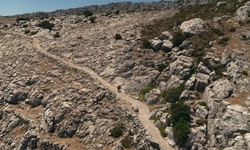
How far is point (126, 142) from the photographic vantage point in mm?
52000

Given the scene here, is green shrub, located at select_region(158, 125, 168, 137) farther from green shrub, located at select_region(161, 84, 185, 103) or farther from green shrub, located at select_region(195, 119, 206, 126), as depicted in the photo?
green shrub, located at select_region(161, 84, 185, 103)

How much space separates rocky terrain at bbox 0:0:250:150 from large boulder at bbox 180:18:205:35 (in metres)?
0.23

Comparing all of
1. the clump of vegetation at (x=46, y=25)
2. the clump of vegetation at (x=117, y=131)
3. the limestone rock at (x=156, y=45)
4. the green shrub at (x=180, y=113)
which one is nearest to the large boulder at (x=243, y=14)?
the limestone rock at (x=156, y=45)

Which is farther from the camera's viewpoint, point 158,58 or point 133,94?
point 158,58

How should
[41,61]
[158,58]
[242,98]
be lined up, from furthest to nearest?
[41,61]
[158,58]
[242,98]

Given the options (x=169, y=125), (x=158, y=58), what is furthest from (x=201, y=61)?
(x=169, y=125)

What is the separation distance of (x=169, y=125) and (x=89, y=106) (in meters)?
16.8

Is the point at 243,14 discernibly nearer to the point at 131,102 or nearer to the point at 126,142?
the point at 131,102

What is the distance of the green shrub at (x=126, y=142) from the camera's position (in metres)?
51.5

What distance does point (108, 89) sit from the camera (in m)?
63.7

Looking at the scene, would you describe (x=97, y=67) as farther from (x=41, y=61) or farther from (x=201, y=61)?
(x=201, y=61)

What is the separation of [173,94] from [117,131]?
12176 millimetres

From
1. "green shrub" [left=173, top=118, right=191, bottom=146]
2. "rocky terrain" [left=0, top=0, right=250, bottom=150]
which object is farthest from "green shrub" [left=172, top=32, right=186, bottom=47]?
"green shrub" [left=173, top=118, right=191, bottom=146]

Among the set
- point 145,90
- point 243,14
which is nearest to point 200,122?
point 145,90
